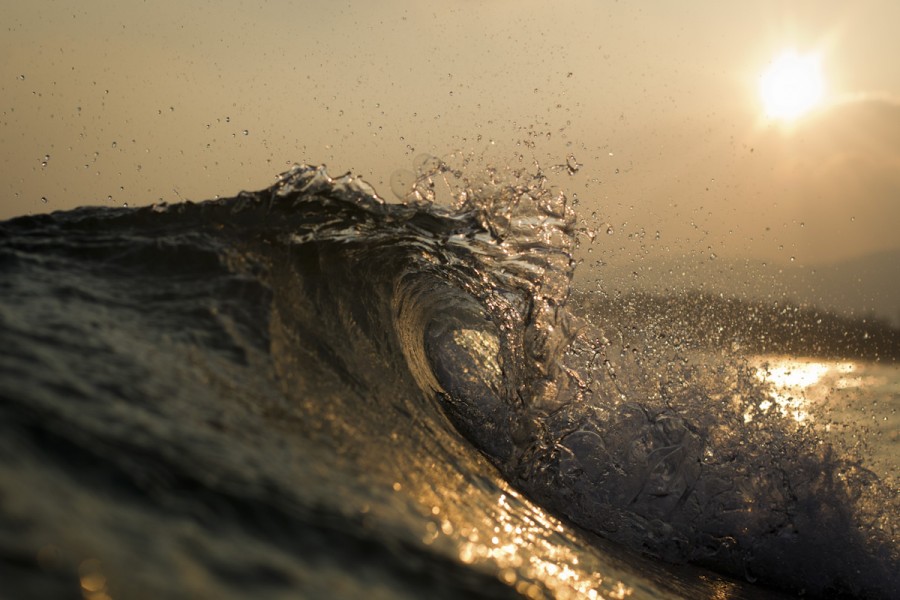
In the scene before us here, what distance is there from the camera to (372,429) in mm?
2117

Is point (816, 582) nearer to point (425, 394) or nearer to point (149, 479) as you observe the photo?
point (425, 394)

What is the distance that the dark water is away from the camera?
3.90 feet

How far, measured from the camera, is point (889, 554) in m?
3.36

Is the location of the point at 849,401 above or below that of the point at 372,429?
above

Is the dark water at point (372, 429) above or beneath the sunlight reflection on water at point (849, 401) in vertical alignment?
beneath

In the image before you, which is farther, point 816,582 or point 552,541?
point 816,582

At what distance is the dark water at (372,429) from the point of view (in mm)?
1188

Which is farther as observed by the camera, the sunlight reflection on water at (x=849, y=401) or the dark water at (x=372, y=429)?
the sunlight reflection on water at (x=849, y=401)

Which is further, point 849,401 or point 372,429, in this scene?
point 849,401

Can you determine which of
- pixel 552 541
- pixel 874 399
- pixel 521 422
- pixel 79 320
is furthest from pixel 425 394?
pixel 874 399

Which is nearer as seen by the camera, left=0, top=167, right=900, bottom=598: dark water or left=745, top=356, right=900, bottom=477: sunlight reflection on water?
left=0, top=167, right=900, bottom=598: dark water

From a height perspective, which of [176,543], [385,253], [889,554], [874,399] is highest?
[874,399]

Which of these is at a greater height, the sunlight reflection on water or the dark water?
the sunlight reflection on water

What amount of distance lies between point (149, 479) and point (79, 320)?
866 mm
